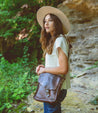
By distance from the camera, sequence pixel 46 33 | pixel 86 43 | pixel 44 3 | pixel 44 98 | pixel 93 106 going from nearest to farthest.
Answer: pixel 44 98, pixel 46 33, pixel 93 106, pixel 86 43, pixel 44 3

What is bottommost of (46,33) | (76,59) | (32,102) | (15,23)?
(32,102)

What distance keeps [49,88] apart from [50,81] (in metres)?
0.08

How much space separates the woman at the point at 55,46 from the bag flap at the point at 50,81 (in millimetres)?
49

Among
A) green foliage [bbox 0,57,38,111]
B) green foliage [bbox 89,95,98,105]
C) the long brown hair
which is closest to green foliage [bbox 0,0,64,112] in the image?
green foliage [bbox 0,57,38,111]

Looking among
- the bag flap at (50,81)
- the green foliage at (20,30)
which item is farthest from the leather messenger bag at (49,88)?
the green foliage at (20,30)

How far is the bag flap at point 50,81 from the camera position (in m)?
1.64

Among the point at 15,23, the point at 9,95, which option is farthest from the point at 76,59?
the point at 15,23

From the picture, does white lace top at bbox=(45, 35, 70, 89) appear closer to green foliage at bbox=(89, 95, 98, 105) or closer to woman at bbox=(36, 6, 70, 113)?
woman at bbox=(36, 6, 70, 113)

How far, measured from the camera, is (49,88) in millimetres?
1646

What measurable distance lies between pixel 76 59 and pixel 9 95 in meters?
2.75

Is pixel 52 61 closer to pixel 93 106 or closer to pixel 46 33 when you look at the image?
pixel 46 33

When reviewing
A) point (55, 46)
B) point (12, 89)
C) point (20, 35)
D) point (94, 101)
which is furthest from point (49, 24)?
point (20, 35)

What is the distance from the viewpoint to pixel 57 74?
1.68 metres

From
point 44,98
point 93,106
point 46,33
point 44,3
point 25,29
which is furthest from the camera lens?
point 25,29
